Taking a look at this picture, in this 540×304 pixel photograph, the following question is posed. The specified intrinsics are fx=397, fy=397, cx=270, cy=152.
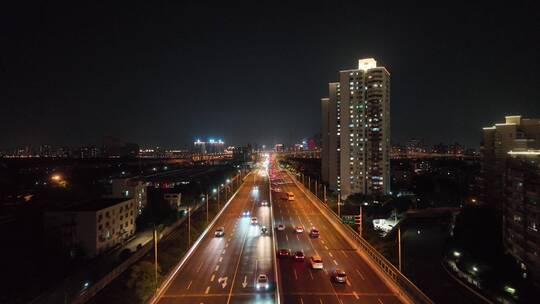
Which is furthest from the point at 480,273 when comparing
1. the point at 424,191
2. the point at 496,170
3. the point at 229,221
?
the point at 424,191

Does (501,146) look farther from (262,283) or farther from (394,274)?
(262,283)

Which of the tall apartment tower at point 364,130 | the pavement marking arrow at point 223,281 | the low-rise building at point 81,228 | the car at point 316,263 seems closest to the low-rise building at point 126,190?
the low-rise building at point 81,228

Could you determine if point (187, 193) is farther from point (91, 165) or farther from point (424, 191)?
point (91, 165)

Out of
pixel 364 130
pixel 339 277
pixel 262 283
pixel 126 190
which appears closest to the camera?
pixel 262 283

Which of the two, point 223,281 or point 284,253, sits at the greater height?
point 284,253

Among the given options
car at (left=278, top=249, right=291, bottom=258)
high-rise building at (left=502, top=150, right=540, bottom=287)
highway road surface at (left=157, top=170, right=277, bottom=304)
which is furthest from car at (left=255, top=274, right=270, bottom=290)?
high-rise building at (left=502, top=150, right=540, bottom=287)

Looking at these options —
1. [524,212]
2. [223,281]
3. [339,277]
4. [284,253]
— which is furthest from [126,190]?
[524,212]

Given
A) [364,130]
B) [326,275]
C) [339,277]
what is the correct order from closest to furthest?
[339,277], [326,275], [364,130]
